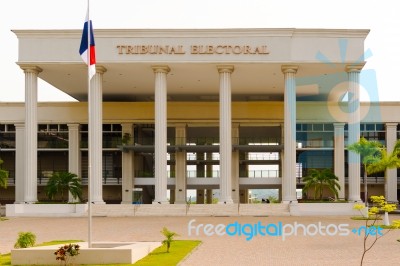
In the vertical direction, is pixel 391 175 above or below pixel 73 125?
below

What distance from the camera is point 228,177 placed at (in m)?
60.3

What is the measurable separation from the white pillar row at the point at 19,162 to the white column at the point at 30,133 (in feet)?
52.8

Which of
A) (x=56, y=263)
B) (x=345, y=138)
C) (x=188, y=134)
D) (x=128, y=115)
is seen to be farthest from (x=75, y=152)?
(x=56, y=263)

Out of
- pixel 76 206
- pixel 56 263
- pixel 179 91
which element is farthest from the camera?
pixel 179 91

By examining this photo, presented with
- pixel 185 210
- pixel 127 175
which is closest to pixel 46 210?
pixel 185 210

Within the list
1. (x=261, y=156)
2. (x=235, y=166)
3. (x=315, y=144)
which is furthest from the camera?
(x=261, y=156)

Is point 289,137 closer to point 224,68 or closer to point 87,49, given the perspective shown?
point 224,68

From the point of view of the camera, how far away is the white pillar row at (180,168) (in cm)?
7556

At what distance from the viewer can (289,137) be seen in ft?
199

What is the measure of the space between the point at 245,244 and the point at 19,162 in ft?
165

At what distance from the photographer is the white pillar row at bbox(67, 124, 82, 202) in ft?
250

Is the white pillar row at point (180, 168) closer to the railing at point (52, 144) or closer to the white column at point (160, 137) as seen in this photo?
the railing at point (52, 144)

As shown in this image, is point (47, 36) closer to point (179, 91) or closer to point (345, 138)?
point (179, 91)

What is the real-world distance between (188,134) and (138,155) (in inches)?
236
